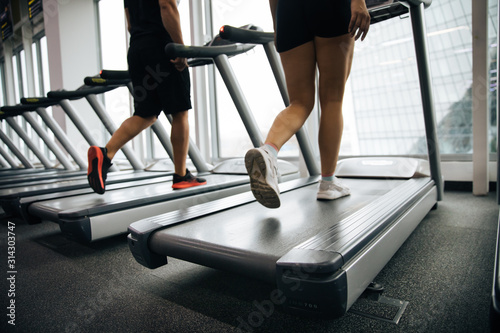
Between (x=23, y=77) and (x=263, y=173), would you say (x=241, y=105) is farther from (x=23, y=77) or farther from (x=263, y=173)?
(x=23, y=77)

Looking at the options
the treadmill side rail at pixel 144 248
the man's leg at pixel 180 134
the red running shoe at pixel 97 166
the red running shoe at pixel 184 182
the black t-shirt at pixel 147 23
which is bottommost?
the treadmill side rail at pixel 144 248

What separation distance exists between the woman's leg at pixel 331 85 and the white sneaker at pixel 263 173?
0.38 m

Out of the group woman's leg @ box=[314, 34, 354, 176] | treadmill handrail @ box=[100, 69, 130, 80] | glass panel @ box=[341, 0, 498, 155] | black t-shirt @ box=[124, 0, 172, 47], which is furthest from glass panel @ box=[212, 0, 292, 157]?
woman's leg @ box=[314, 34, 354, 176]

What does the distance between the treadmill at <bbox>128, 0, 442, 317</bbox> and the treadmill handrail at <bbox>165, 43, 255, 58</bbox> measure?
848 millimetres

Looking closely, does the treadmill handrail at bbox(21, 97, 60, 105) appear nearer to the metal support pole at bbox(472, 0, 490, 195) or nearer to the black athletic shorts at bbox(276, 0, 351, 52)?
the black athletic shorts at bbox(276, 0, 351, 52)

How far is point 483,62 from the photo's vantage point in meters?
2.33

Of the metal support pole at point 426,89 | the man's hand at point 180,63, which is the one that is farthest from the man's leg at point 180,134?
the metal support pole at point 426,89

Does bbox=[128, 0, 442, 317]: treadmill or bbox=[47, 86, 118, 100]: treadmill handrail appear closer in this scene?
bbox=[128, 0, 442, 317]: treadmill

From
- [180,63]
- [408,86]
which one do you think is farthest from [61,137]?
[408,86]

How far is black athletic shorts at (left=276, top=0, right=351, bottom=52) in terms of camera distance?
1.25 meters

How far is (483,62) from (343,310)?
7.96 feet

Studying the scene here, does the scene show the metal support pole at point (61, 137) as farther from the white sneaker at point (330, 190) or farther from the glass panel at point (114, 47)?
the white sneaker at point (330, 190)

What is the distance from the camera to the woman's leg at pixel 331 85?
1312 millimetres

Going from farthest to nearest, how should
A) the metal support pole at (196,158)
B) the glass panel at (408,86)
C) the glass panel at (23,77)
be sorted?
the glass panel at (23,77)
the metal support pole at (196,158)
the glass panel at (408,86)
